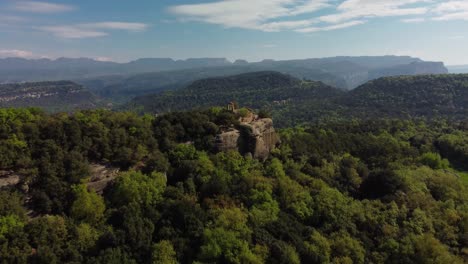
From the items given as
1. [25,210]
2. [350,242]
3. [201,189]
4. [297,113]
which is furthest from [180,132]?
[297,113]

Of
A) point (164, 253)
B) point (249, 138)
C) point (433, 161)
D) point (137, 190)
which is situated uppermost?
point (249, 138)

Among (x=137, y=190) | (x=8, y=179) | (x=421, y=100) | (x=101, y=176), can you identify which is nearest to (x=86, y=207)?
(x=137, y=190)

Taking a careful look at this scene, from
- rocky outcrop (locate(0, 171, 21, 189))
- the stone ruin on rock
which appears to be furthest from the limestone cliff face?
rocky outcrop (locate(0, 171, 21, 189))

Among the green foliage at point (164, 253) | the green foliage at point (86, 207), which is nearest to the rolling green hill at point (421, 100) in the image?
the green foliage at point (164, 253)

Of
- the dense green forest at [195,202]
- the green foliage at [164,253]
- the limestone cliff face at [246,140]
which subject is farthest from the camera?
the limestone cliff face at [246,140]

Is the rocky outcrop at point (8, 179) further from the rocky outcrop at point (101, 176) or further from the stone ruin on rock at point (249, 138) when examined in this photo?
the stone ruin on rock at point (249, 138)

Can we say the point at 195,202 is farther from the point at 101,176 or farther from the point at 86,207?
the point at 101,176
